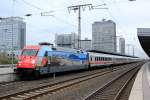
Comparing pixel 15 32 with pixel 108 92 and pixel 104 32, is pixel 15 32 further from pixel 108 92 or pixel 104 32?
pixel 108 92

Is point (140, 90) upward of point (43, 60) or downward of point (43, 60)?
downward

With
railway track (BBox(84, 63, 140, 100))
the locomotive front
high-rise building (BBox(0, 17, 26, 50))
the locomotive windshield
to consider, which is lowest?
railway track (BBox(84, 63, 140, 100))

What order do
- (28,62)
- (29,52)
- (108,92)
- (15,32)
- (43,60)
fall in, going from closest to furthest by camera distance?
(108,92), (28,62), (43,60), (29,52), (15,32)

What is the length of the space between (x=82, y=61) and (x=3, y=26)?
66.9 ft

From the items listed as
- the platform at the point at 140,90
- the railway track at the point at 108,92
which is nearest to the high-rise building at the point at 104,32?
the platform at the point at 140,90

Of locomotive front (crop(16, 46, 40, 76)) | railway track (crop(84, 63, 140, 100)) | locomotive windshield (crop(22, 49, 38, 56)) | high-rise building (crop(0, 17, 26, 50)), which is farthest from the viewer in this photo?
high-rise building (crop(0, 17, 26, 50))

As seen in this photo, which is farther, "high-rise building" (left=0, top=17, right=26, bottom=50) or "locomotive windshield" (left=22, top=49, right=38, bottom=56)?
"high-rise building" (left=0, top=17, right=26, bottom=50)

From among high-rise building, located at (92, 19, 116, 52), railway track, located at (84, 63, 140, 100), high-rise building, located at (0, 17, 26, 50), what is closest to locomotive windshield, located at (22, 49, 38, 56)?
railway track, located at (84, 63, 140, 100)

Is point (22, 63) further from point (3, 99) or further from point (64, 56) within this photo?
point (3, 99)

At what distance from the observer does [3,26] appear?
58188mm

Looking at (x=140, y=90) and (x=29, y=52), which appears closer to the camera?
(x=140, y=90)

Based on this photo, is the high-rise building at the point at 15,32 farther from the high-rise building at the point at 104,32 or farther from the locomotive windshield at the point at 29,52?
the high-rise building at the point at 104,32

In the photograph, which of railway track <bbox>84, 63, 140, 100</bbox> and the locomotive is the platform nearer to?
railway track <bbox>84, 63, 140, 100</bbox>

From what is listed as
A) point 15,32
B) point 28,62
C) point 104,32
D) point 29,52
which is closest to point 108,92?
point 28,62
